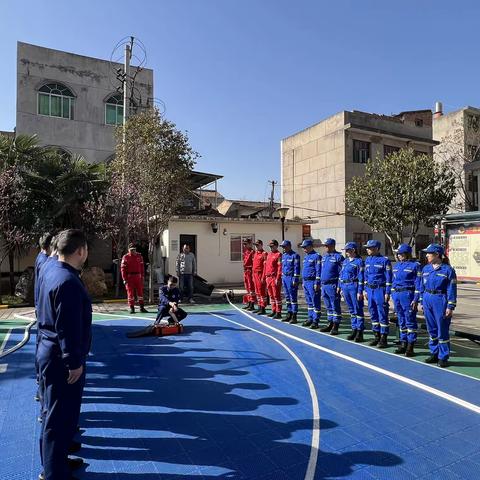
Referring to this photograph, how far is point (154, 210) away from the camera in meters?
14.0

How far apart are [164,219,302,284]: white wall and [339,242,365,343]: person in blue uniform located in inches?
418

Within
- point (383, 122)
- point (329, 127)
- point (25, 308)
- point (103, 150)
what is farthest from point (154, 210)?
point (383, 122)

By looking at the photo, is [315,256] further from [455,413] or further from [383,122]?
[383,122]

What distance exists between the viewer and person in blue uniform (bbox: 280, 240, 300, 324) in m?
10.6

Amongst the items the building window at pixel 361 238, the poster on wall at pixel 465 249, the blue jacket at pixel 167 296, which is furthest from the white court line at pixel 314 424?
the building window at pixel 361 238

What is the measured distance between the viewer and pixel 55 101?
72.0 feet

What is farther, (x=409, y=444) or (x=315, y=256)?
(x=315, y=256)

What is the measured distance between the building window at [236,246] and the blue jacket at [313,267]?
10.1m

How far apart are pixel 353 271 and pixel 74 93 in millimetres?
19725

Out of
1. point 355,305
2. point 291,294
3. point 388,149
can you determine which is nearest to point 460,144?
point 388,149

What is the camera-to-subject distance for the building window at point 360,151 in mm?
27750

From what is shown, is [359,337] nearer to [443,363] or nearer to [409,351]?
[409,351]

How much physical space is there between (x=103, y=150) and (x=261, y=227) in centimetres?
985

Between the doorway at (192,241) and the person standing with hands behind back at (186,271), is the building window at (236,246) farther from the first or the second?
the person standing with hands behind back at (186,271)
